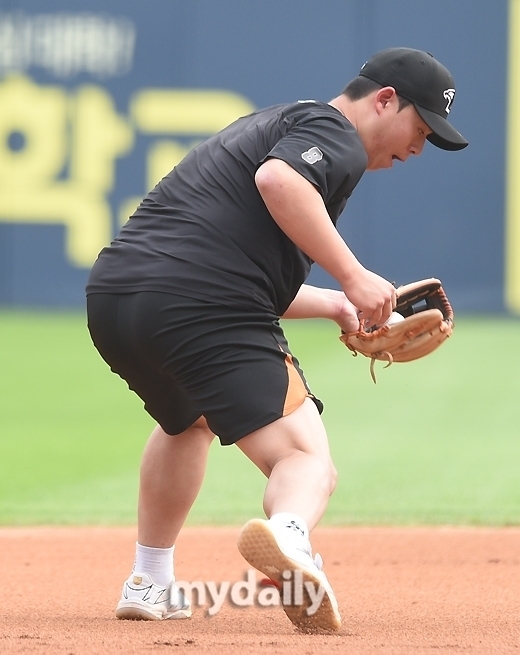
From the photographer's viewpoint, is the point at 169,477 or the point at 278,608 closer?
the point at 169,477

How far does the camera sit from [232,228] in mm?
2957

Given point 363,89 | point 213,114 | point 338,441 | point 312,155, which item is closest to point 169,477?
point 312,155

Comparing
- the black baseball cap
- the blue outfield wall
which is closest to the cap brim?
the black baseball cap

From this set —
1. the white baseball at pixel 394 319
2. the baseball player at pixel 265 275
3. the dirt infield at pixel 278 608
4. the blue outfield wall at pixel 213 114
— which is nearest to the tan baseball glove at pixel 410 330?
the white baseball at pixel 394 319

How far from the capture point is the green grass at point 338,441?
5.86 m

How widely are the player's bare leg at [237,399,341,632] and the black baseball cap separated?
0.79 metres

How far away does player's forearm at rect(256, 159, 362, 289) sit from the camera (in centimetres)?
277

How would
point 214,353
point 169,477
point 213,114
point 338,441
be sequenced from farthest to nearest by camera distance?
point 213,114, point 338,441, point 169,477, point 214,353

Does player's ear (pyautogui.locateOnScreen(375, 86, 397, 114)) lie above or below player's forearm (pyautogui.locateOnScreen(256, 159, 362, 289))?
above

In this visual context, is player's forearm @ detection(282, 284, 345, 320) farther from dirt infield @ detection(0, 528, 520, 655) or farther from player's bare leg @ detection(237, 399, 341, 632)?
dirt infield @ detection(0, 528, 520, 655)

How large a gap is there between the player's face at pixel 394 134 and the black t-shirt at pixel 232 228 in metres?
0.13

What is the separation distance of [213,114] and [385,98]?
13.7m

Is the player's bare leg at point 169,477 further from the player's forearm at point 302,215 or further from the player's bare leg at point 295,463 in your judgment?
the player's forearm at point 302,215

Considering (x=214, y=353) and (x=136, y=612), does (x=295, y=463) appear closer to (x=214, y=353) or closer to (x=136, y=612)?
(x=214, y=353)
